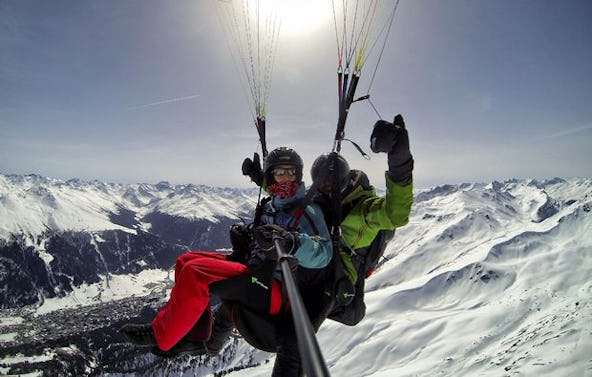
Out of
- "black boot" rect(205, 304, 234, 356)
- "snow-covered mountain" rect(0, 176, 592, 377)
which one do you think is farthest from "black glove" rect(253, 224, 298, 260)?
"snow-covered mountain" rect(0, 176, 592, 377)

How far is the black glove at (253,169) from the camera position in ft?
21.7

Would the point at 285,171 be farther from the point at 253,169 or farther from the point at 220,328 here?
the point at 220,328

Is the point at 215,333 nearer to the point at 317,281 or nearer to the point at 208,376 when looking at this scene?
the point at 317,281

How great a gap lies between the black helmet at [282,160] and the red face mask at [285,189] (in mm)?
151

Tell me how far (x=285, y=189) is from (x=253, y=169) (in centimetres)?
140

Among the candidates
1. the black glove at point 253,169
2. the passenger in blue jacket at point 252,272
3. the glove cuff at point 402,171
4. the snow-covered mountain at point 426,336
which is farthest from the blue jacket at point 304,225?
the snow-covered mountain at point 426,336

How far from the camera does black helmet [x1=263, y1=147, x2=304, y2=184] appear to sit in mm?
5531

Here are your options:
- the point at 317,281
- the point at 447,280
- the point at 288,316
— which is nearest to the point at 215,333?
the point at 288,316

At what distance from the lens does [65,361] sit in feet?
395

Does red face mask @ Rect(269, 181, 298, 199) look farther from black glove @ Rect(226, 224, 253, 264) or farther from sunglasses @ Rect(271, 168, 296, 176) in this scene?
black glove @ Rect(226, 224, 253, 264)

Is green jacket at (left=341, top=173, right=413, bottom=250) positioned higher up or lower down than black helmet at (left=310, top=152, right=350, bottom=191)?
lower down

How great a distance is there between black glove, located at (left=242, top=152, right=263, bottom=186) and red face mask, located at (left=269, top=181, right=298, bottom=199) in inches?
45.8

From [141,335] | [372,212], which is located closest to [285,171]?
[372,212]

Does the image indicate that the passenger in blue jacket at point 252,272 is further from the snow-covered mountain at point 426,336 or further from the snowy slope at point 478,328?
the snowy slope at point 478,328
